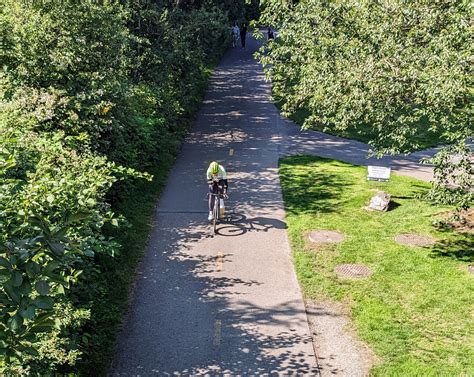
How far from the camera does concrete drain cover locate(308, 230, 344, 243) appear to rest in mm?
12930

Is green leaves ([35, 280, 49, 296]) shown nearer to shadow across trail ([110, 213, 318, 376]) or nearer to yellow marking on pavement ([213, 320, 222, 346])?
shadow across trail ([110, 213, 318, 376])

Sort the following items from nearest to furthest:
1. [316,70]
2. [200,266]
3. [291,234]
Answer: [200,266], [291,234], [316,70]

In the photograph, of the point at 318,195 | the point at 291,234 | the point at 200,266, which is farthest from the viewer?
the point at 318,195

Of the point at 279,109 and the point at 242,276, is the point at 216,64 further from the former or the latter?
the point at 242,276

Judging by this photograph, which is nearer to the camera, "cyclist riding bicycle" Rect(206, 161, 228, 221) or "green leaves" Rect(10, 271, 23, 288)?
"green leaves" Rect(10, 271, 23, 288)

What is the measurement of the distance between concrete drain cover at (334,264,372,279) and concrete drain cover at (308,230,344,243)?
1.33m

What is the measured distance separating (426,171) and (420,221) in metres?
5.43

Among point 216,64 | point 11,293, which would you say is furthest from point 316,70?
point 216,64

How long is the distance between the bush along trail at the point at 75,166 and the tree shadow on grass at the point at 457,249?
770cm

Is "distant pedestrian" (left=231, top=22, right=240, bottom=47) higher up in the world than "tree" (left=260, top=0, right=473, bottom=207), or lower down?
higher up

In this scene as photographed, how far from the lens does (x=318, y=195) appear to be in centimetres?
1606

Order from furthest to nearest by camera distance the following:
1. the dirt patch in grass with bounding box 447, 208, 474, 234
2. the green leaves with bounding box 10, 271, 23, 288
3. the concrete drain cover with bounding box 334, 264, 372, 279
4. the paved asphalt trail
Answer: the dirt patch in grass with bounding box 447, 208, 474, 234 < the concrete drain cover with bounding box 334, 264, 372, 279 < the paved asphalt trail < the green leaves with bounding box 10, 271, 23, 288

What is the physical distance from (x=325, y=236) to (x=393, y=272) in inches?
92.2

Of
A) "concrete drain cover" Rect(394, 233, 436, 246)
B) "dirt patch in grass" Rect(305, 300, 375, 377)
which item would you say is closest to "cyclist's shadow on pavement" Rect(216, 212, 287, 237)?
"concrete drain cover" Rect(394, 233, 436, 246)
